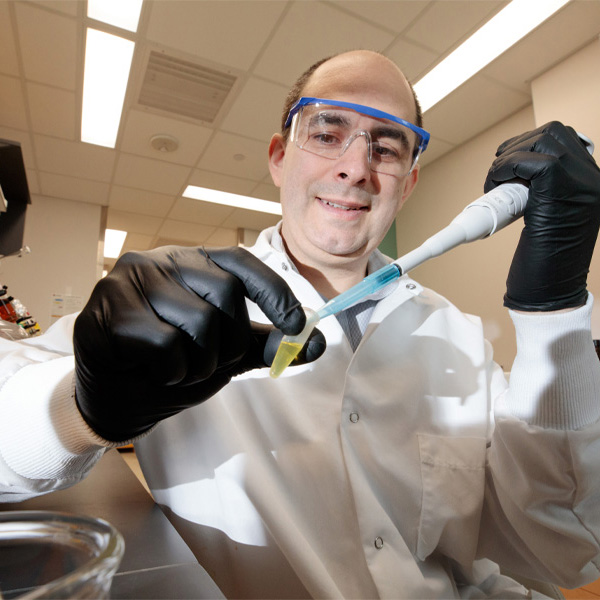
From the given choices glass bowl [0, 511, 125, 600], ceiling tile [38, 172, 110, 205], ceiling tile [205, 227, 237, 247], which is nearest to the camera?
glass bowl [0, 511, 125, 600]

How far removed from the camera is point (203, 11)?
7.50ft

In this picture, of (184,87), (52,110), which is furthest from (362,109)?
(52,110)

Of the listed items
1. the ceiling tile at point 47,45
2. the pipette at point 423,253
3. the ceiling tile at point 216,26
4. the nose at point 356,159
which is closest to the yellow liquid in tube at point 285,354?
the pipette at point 423,253

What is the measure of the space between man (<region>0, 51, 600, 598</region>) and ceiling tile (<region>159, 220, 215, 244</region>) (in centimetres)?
436

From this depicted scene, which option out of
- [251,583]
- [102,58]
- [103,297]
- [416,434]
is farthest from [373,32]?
[251,583]

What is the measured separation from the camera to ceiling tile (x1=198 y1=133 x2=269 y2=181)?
3564 millimetres

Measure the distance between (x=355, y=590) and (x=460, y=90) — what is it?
3192mm

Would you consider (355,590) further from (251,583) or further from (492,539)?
(492,539)

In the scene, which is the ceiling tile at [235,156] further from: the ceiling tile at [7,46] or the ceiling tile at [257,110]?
the ceiling tile at [7,46]

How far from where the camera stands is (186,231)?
18.1 ft

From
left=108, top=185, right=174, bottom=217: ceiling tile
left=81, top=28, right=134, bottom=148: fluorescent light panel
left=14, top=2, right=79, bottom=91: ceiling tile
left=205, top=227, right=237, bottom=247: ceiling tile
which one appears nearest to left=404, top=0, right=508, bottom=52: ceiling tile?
left=81, top=28, right=134, bottom=148: fluorescent light panel

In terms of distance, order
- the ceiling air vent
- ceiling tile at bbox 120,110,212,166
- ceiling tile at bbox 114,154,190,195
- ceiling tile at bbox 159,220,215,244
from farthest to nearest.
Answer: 1. ceiling tile at bbox 159,220,215,244
2. ceiling tile at bbox 114,154,190,195
3. ceiling tile at bbox 120,110,212,166
4. the ceiling air vent

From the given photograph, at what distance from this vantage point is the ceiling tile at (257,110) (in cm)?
292

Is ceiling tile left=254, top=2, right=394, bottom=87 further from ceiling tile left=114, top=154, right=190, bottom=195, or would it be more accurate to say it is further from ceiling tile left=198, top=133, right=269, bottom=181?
ceiling tile left=114, top=154, right=190, bottom=195
